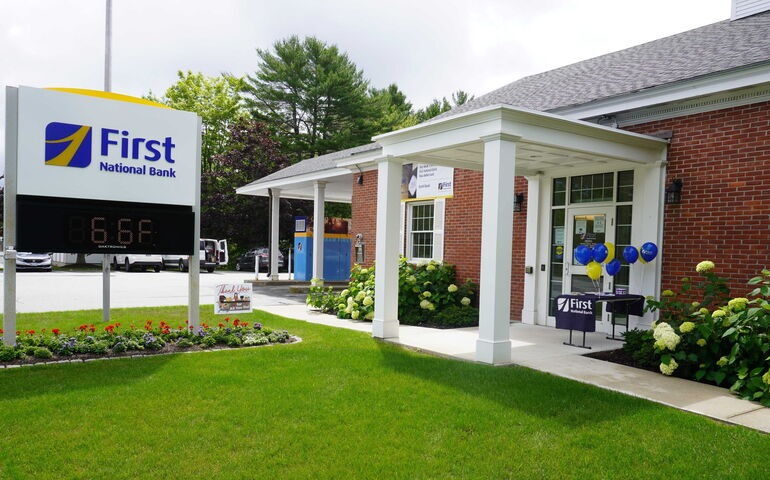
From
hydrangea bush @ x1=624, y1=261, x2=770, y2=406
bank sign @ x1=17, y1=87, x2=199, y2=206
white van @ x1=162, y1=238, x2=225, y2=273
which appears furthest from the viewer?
white van @ x1=162, y1=238, x2=225, y2=273

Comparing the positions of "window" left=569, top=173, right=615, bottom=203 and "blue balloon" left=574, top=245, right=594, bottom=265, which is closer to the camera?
"blue balloon" left=574, top=245, right=594, bottom=265

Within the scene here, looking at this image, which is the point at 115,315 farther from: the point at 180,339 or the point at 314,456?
the point at 314,456

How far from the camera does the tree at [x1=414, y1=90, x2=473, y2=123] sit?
1839 inches

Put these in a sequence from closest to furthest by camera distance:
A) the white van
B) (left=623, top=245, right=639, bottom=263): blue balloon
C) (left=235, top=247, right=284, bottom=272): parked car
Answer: (left=623, top=245, right=639, bottom=263): blue balloon, the white van, (left=235, top=247, right=284, bottom=272): parked car

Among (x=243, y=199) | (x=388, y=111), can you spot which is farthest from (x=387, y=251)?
(x=388, y=111)

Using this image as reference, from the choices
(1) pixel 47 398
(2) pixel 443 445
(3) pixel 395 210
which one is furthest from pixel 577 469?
(3) pixel 395 210

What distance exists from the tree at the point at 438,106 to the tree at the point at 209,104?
603 inches

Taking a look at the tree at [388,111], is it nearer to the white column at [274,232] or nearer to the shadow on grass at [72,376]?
the white column at [274,232]

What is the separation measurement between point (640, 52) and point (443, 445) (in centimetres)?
998

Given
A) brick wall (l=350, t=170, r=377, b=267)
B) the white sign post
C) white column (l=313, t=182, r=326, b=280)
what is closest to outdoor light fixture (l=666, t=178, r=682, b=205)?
the white sign post

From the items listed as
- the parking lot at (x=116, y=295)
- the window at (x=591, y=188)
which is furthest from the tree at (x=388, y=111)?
the window at (x=591, y=188)

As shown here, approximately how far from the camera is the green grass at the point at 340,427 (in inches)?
153

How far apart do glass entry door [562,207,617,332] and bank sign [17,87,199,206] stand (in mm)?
6305

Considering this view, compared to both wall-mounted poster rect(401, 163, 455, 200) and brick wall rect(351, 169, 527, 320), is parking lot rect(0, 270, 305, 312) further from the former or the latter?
brick wall rect(351, 169, 527, 320)
